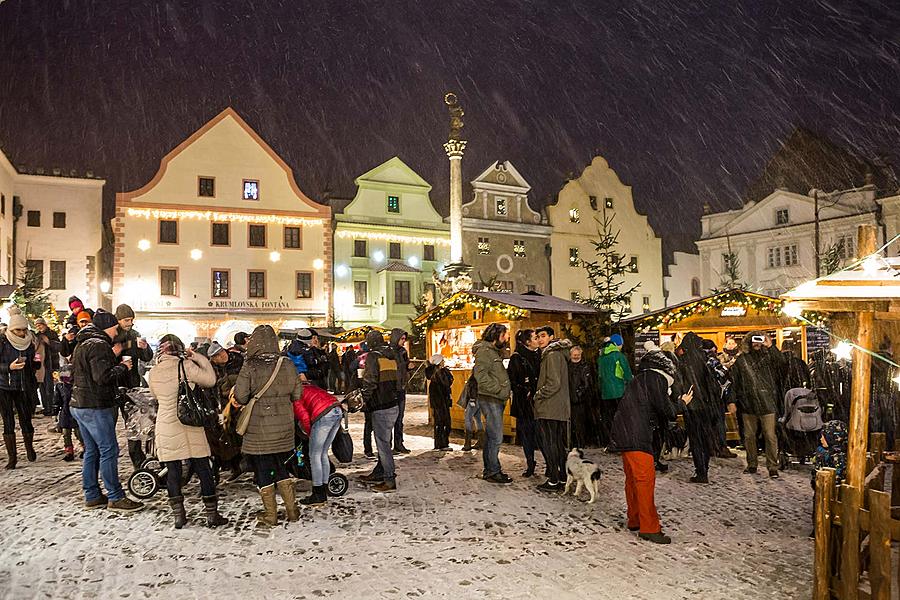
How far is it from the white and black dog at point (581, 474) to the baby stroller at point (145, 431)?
3942mm

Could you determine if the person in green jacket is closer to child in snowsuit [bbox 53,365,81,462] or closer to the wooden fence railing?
the wooden fence railing

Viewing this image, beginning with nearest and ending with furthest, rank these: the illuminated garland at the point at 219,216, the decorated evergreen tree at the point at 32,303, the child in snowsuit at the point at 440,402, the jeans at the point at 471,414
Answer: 1. the jeans at the point at 471,414
2. the child in snowsuit at the point at 440,402
3. the decorated evergreen tree at the point at 32,303
4. the illuminated garland at the point at 219,216

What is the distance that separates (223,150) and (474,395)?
29.3m

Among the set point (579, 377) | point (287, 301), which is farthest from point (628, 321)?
point (287, 301)

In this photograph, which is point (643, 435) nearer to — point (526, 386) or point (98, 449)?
point (526, 386)

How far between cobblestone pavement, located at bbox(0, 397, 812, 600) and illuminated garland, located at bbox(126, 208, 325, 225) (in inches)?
1075

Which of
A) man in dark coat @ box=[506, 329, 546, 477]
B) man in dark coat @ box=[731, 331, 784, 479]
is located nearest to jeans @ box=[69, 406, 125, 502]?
man in dark coat @ box=[506, 329, 546, 477]

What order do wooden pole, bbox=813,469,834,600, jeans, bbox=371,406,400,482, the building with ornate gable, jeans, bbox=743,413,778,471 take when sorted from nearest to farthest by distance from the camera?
wooden pole, bbox=813,469,834,600, jeans, bbox=371,406,400,482, jeans, bbox=743,413,778,471, the building with ornate gable

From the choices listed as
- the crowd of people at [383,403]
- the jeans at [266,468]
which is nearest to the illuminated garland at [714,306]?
the crowd of people at [383,403]

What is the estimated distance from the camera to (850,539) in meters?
4.50

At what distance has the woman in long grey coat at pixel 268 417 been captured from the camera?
275 inches

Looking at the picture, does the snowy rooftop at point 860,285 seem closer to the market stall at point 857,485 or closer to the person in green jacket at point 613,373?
the market stall at point 857,485

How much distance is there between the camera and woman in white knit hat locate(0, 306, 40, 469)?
30.2 feet

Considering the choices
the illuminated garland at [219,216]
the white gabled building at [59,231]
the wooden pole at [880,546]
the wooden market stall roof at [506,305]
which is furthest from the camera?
the white gabled building at [59,231]
